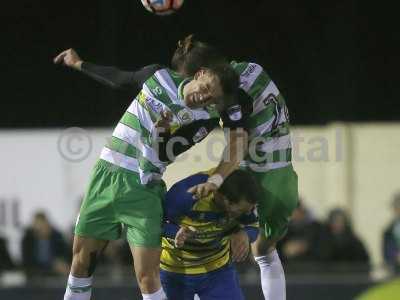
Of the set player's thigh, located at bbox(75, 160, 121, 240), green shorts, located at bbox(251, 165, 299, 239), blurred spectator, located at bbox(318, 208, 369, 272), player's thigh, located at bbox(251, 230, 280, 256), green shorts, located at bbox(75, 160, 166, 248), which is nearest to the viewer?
green shorts, located at bbox(75, 160, 166, 248)

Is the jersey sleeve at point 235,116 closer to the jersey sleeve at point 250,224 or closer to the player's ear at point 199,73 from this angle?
the player's ear at point 199,73

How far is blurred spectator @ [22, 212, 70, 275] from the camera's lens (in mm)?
10203

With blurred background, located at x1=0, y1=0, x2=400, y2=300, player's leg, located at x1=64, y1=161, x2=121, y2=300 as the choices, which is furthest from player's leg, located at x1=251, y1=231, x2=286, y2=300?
blurred background, located at x1=0, y1=0, x2=400, y2=300

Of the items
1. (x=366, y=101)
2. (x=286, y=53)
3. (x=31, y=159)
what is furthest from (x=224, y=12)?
(x=31, y=159)

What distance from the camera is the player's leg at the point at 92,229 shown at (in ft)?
22.4

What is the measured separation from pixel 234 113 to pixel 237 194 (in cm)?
54

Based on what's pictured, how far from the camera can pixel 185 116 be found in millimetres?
6691

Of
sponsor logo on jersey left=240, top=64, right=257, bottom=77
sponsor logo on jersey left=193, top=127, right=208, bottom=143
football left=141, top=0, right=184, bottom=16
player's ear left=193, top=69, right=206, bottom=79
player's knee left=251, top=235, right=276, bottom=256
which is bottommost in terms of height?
player's knee left=251, top=235, right=276, bottom=256

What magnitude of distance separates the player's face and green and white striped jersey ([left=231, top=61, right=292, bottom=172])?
0.38 meters

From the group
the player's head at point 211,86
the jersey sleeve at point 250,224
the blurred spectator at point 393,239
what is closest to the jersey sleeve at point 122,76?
the player's head at point 211,86

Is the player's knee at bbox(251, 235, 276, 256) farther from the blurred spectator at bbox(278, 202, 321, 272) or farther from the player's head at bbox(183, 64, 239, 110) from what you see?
the blurred spectator at bbox(278, 202, 321, 272)

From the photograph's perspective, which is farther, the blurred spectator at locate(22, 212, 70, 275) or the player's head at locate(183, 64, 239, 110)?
the blurred spectator at locate(22, 212, 70, 275)

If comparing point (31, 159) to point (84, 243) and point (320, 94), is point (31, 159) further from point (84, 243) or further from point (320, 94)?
point (84, 243)

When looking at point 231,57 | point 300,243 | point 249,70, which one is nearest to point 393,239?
point 300,243
